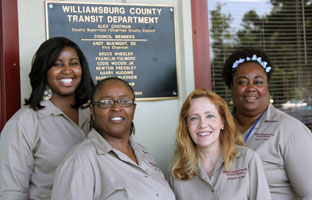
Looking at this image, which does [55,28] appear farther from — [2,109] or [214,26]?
[214,26]

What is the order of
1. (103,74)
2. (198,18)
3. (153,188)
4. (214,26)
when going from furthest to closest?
(214,26), (198,18), (103,74), (153,188)

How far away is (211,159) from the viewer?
273cm

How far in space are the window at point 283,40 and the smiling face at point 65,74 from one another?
234 cm

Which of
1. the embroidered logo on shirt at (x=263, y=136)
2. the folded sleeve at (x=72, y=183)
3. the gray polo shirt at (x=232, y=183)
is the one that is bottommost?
the gray polo shirt at (x=232, y=183)

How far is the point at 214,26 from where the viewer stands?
452cm

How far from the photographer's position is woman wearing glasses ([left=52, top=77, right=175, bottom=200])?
2129mm

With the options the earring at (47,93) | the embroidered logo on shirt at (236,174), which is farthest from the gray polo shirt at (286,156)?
the earring at (47,93)

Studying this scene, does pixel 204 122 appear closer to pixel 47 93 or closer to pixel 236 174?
pixel 236 174

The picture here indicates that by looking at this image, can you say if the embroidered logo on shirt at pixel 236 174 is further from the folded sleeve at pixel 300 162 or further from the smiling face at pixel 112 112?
the smiling face at pixel 112 112

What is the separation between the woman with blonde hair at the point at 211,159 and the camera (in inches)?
98.3

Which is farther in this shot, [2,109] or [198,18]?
[198,18]

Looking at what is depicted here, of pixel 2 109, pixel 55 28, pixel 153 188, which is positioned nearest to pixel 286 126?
pixel 153 188

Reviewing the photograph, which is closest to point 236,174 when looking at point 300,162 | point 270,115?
point 300,162

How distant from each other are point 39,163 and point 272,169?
67.4 inches
